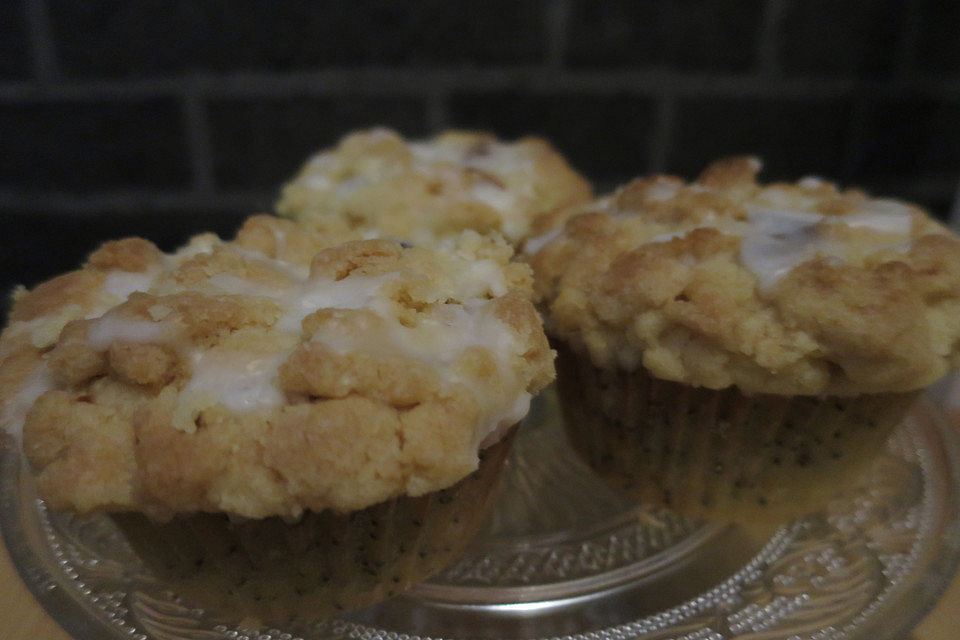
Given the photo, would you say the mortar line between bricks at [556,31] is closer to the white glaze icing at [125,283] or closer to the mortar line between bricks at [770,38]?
the mortar line between bricks at [770,38]

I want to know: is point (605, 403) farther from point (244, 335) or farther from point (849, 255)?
point (244, 335)

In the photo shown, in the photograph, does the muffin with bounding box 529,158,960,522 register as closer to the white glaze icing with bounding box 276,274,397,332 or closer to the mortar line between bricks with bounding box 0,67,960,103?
the white glaze icing with bounding box 276,274,397,332

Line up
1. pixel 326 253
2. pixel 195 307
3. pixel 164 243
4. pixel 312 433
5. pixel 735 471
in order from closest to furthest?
1. pixel 312 433
2. pixel 195 307
3. pixel 326 253
4. pixel 735 471
5. pixel 164 243

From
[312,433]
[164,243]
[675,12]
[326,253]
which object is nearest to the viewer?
[312,433]

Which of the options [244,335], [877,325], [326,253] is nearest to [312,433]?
[244,335]

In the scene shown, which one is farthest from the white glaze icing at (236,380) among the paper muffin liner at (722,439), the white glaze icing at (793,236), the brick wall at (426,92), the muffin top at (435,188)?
the brick wall at (426,92)

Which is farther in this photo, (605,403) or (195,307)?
(605,403)

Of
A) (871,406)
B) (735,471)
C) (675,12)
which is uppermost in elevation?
(675,12)

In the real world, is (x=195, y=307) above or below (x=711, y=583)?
above
